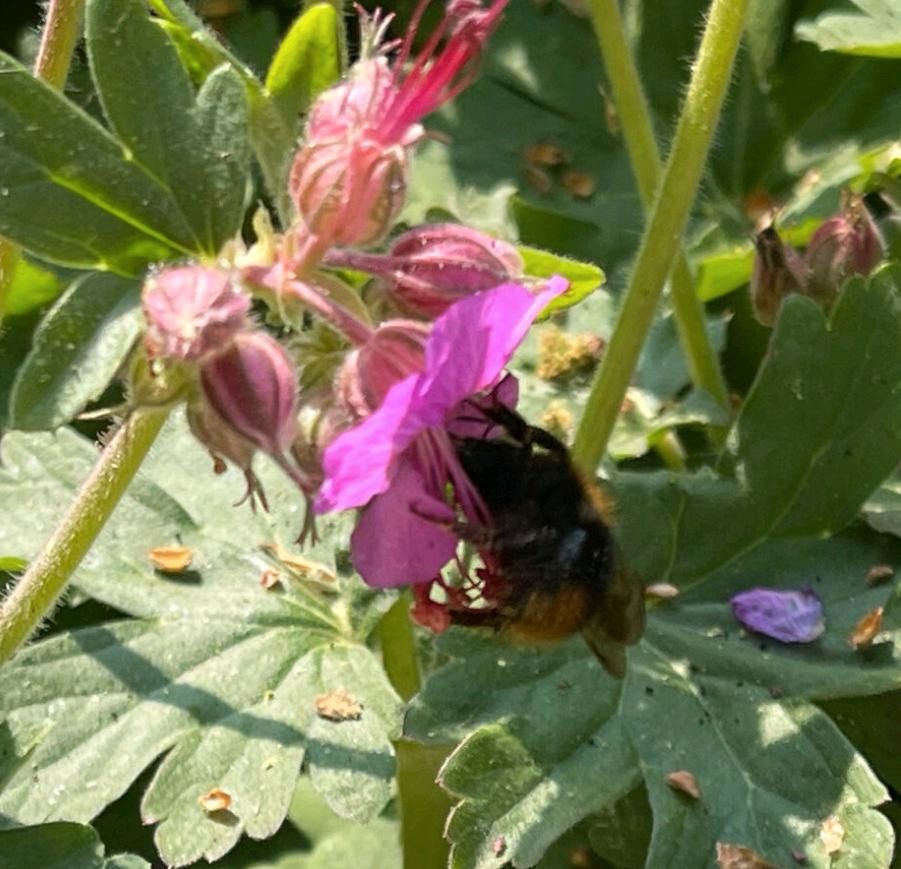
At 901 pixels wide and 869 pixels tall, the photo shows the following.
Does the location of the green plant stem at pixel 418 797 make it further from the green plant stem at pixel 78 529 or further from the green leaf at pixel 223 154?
the green leaf at pixel 223 154

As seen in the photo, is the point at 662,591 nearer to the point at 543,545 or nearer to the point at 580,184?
the point at 543,545

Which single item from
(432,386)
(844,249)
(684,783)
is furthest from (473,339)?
(844,249)

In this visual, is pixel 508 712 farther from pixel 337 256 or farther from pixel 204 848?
pixel 337 256

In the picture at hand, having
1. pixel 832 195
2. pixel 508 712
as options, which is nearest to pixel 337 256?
pixel 508 712

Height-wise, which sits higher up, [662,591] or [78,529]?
[78,529]

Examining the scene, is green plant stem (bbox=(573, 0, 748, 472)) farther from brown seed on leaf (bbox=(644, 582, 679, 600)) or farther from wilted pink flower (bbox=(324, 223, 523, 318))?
wilted pink flower (bbox=(324, 223, 523, 318))
